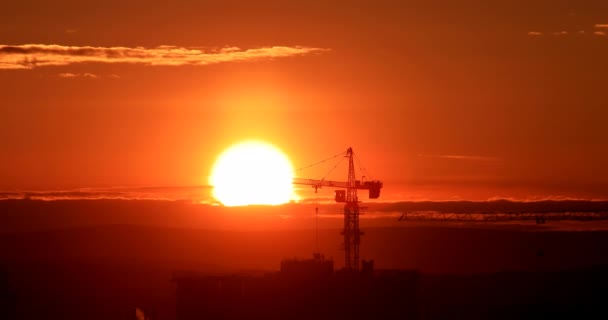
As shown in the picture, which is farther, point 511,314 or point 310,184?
point 310,184

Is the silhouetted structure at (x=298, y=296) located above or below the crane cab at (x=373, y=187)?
below

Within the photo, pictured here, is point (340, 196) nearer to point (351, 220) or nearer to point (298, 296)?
point (351, 220)

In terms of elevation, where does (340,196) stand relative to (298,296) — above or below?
above

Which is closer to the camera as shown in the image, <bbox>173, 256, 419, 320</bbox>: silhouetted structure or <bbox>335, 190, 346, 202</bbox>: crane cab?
<bbox>173, 256, 419, 320</bbox>: silhouetted structure

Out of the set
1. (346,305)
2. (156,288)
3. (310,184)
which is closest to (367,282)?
(346,305)

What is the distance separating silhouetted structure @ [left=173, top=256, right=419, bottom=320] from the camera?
131 meters

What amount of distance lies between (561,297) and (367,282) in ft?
145

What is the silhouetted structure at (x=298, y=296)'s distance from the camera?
131375 millimetres

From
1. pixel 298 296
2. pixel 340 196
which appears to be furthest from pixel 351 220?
pixel 298 296

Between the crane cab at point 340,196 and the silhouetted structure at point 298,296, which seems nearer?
the silhouetted structure at point 298,296

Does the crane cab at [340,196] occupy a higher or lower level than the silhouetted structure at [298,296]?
higher

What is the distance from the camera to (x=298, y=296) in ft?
438

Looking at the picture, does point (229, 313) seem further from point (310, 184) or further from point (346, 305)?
Result: point (310, 184)

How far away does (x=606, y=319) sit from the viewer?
5650 inches
